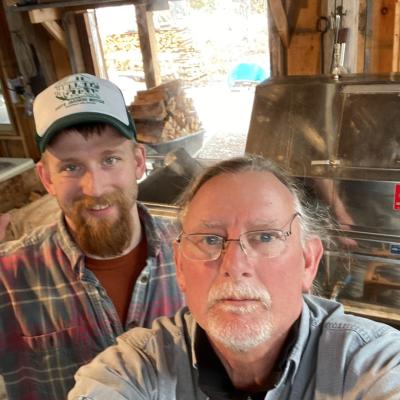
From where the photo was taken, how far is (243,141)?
2.69 metres

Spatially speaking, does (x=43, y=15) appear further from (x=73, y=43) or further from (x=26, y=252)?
(x=26, y=252)

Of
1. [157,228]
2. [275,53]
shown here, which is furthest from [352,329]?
[275,53]

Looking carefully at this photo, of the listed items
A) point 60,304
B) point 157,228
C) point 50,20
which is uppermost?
point 50,20

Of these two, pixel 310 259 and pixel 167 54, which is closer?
pixel 310 259

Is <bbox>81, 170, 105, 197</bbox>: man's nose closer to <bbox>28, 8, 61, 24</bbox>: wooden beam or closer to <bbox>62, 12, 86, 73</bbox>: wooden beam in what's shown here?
<bbox>28, 8, 61, 24</bbox>: wooden beam

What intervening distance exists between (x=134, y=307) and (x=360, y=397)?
598 mm

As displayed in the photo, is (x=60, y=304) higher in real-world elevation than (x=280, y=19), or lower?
lower

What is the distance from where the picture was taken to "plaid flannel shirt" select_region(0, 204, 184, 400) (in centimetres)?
108

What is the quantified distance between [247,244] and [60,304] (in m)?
0.61

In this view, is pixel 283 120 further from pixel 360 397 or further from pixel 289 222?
pixel 360 397

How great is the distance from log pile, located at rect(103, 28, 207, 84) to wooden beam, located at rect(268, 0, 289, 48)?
→ 0.69 meters

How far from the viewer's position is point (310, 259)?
80 centimetres

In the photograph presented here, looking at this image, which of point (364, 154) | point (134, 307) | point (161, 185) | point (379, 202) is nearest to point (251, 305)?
point (134, 307)

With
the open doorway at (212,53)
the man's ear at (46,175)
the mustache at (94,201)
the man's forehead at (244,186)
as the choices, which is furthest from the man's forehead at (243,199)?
the open doorway at (212,53)
